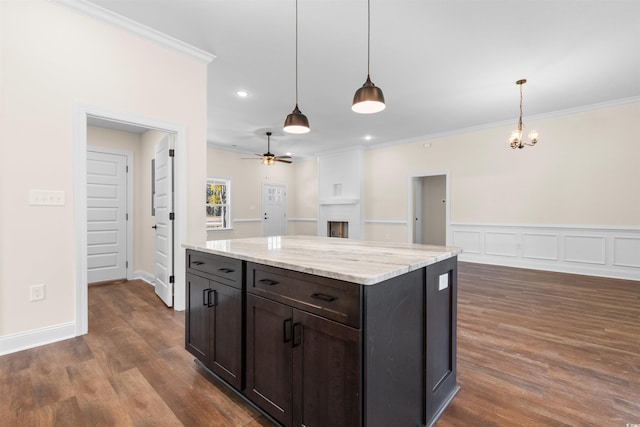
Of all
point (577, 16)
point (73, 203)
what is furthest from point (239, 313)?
point (577, 16)

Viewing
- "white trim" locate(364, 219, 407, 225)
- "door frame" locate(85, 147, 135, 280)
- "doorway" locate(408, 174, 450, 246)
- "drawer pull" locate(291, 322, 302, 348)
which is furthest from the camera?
"doorway" locate(408, 174, 450, 246)

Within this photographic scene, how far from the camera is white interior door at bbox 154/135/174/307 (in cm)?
334

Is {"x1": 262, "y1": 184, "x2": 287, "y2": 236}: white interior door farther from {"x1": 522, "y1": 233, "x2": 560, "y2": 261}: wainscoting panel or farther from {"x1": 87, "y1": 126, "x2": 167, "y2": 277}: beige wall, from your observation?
{"x1": 522, "y1": 233, "x2": 560, "y2": 261}: wainscoting panel

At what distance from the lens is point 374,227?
785 cm

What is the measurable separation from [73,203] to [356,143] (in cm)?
622

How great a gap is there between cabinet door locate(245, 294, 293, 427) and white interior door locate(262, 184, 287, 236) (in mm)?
7369

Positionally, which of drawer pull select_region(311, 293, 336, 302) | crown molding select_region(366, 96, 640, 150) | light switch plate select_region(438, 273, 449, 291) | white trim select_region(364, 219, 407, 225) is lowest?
light switch plate select_region(438, 273, 449, 291)

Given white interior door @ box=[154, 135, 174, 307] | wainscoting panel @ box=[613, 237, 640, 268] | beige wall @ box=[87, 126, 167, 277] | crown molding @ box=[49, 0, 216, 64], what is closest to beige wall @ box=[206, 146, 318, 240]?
beige wall @ box=[87, 126, 167, 277]

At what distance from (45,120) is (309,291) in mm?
2766

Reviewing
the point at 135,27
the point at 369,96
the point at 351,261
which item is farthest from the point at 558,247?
the point at 135,27

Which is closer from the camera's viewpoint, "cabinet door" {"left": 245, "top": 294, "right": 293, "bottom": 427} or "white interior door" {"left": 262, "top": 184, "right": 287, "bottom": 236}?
"cabinet door" {"left": 245, "top": 294, "right": 293, "bottom": 427}

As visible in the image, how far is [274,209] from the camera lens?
9.20 metres

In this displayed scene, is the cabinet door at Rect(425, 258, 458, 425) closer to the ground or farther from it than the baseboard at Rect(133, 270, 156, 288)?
farther from it

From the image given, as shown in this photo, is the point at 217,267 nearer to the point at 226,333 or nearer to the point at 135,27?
the point at 226,333
